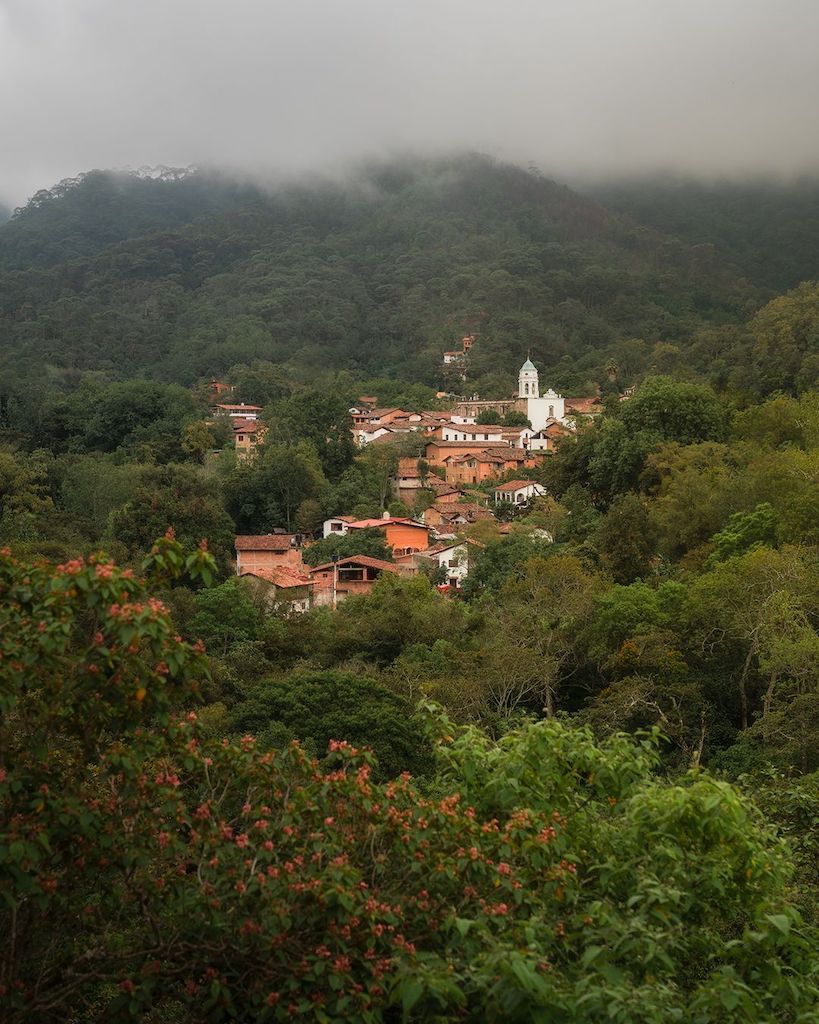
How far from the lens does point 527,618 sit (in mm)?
17969

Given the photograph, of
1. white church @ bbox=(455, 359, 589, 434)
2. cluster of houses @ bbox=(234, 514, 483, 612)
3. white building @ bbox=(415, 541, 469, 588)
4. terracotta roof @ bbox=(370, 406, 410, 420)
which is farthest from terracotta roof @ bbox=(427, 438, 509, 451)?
white building @ bbox=(415, 541, 469, 588)

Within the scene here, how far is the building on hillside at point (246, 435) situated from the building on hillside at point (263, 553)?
979 cm

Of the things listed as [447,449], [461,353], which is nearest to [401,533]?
[447,449]

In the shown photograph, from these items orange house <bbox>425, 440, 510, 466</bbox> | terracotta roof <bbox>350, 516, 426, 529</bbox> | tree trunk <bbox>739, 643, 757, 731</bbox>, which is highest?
tree trunk <bbox>739, 643, 757, 731</bbox>

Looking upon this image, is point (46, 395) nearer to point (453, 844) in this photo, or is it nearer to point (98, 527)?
point (98, 527)

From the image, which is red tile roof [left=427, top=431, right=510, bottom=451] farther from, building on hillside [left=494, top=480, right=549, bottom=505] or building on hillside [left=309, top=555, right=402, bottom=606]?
building on hillside [left=309, top=555, right=402, bottom=606]

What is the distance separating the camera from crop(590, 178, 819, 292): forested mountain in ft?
273

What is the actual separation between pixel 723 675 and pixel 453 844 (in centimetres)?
1165

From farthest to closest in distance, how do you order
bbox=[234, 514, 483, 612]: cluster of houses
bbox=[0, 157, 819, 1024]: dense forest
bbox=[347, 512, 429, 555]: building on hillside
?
bbox=[347, 512, 429, 555]: building on hillside
bbox=[234, 514, 483, 612]: cluster of houses
bbox=[0, 157, 819, 1024]: dense forest

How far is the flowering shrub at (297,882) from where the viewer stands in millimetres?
3863

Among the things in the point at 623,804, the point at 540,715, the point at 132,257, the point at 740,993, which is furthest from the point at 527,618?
the point at 132,257

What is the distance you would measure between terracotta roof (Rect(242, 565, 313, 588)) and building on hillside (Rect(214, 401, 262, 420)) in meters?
22.5

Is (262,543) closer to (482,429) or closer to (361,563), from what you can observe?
(361,563)

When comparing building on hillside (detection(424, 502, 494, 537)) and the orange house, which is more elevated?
the orange house
